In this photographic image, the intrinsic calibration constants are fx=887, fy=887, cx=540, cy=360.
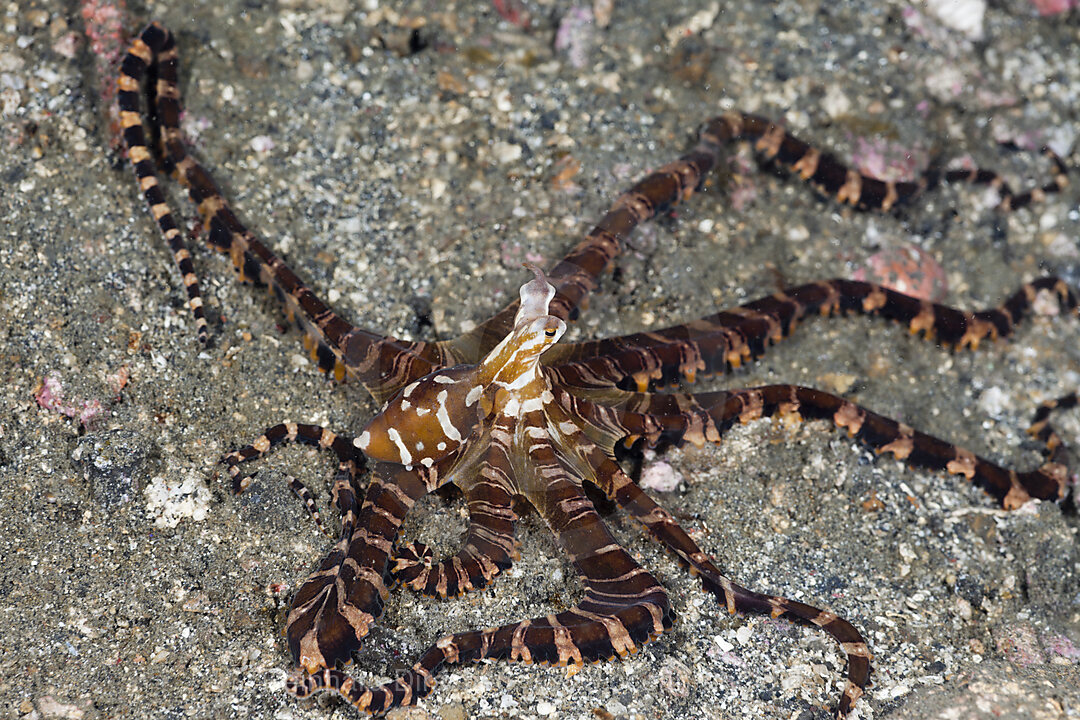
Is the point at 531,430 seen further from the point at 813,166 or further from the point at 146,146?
the point at 813,166

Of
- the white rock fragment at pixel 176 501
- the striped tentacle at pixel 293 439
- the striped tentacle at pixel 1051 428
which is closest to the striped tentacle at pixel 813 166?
the striped tentacle at pixel 1051 428

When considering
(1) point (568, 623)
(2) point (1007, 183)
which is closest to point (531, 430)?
(1) point (568, 623)

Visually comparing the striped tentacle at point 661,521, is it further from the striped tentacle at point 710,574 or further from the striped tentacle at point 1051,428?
the striped tentacle at point 1051,428

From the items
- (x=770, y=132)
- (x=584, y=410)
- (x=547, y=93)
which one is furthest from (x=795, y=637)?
(x=547, y=93)

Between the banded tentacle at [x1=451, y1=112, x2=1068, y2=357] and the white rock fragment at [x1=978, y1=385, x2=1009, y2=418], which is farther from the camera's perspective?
the white rock fragment at [x1=978, y1=385, x2=1009, y2=418]

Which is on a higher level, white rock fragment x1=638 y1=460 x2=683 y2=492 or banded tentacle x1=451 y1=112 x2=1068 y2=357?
banded tentacle x1=451 y1=112 x2=1068 y2=357

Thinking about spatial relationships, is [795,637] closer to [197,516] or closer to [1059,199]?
[197,516]

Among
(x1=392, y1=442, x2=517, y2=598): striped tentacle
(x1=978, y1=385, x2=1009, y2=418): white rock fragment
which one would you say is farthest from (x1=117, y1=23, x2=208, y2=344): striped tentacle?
(x1=978, y1=385, x2=1009, y2=418): white rock fragment

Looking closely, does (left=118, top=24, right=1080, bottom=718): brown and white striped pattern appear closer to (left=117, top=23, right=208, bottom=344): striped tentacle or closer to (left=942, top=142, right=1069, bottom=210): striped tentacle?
(left=117, top=23, right=208, bottom=344): striped tentacle
